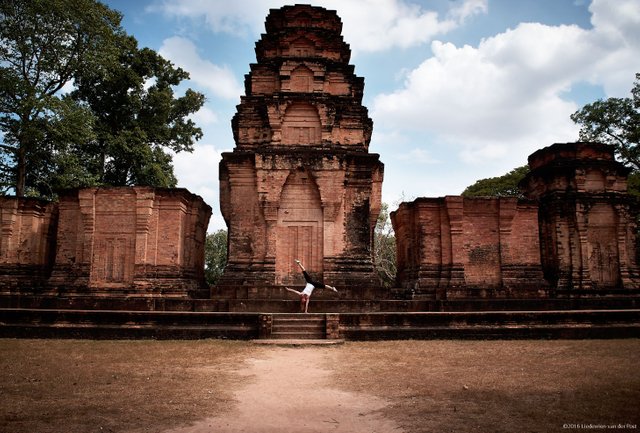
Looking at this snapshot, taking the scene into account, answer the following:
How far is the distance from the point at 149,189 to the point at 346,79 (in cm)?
920

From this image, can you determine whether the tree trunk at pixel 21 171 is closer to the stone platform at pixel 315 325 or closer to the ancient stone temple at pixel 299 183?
the ancient stone temple at pixel 299 183

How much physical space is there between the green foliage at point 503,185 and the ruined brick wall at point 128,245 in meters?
26.7

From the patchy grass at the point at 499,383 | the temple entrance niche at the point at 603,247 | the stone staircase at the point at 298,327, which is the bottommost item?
the patchy grass at the point at 499,383

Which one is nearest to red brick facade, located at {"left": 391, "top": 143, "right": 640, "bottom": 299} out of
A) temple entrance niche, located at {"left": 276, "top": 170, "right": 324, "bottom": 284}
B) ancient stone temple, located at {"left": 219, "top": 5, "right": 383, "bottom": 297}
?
ancient stone temple, located at {"left": 219, "top": 5, "right": 383, "bottom": 297}

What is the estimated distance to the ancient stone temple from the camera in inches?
639

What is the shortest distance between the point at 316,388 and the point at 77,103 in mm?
23319

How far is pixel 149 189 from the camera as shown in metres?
16.8

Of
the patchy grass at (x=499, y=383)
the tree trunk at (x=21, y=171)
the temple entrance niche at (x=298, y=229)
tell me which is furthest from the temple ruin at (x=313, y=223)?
the patchy grass at (x=499, y=383)

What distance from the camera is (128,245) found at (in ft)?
55.5

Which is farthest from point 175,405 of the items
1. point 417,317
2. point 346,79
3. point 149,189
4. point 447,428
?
point 346,79

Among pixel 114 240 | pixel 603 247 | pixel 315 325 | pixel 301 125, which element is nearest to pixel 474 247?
pixel 603 247

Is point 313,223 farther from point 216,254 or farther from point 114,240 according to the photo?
point 216,254

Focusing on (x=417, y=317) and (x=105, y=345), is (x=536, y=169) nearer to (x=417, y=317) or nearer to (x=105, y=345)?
(x=417, y=317)

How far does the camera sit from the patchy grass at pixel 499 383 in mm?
5004
